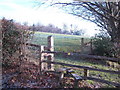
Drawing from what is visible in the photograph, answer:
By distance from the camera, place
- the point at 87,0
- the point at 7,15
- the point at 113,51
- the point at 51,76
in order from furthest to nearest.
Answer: the point at 113,51 → the point at 87,0 → the point at 7,15 → the point at 51,76

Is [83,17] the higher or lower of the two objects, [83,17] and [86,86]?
the higher

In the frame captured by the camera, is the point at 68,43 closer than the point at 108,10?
No

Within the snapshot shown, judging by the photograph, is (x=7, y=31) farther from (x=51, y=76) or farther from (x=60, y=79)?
(x=60, y=79)

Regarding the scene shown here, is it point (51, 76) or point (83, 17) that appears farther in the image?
point (83, 17)

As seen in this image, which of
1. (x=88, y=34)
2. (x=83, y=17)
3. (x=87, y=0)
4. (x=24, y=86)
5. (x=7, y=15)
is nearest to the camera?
(x=24, y=86)

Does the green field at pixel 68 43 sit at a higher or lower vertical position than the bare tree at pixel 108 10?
lower

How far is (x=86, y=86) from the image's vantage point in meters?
3.47

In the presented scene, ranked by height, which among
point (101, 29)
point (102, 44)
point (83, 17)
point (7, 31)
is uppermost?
point (83, 17)

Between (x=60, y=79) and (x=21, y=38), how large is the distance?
220 centimetres

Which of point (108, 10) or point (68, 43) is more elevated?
point (108, 10)

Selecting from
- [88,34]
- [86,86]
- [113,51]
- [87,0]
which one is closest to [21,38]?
[86,86]

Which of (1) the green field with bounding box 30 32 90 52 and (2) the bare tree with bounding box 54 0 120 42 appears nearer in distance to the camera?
(2) the bare tree with bounding box 54 0 120 42

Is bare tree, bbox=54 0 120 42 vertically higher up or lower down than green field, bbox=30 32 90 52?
higher up

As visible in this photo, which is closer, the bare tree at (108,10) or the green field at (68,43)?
the bare tree at (108,10)
